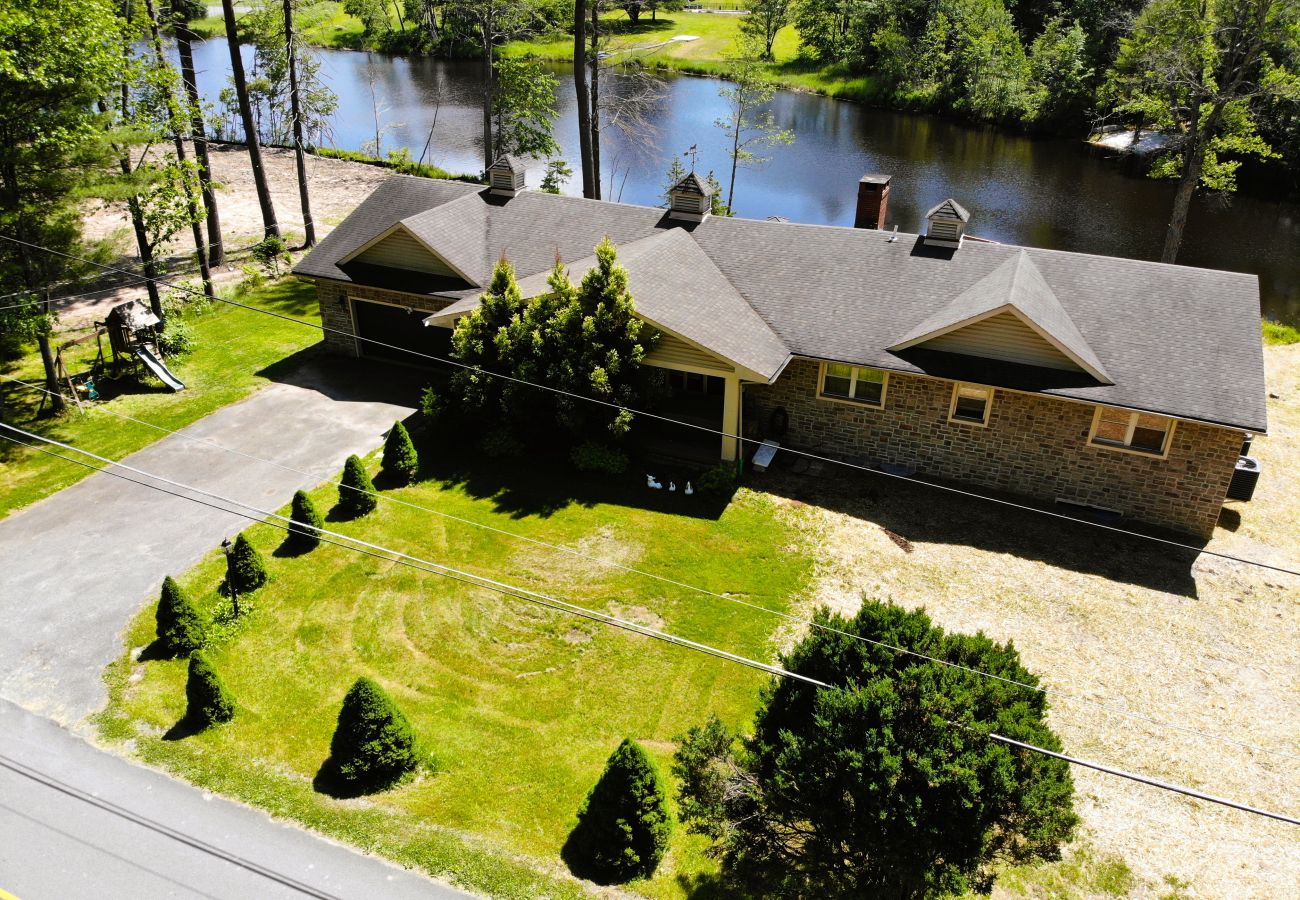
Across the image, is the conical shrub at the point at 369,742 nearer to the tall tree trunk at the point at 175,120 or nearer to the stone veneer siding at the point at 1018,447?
the stone veneer siding at the point at 1018,447

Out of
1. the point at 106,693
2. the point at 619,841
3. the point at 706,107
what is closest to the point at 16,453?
the point at 106,693

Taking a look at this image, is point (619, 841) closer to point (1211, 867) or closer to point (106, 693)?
point (1211, 867)

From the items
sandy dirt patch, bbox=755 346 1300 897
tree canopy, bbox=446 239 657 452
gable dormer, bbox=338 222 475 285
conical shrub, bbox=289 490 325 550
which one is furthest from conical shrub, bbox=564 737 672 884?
gable dormer, bbox=338 222 475 285

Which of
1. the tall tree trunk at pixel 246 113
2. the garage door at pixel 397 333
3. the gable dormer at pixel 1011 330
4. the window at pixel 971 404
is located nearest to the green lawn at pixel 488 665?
the window at pixel 971 404

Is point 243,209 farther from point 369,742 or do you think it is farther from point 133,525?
point 369,742

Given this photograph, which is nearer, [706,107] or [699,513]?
[699,513]

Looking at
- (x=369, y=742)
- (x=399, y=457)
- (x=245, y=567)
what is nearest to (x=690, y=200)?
(x=399, y=457)

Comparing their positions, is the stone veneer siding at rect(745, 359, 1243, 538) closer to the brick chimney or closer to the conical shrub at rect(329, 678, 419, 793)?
the brick chimney
